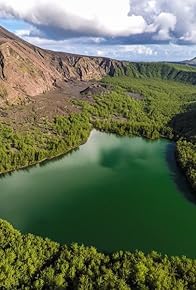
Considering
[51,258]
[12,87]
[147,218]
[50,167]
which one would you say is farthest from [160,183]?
[12,87]

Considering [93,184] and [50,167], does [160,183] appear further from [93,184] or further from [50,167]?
[50,167]

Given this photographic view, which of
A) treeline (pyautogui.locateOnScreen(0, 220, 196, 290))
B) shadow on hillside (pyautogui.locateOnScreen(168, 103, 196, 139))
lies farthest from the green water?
shadow on hillside (pyautogui.locateOnScreen(168, 103, 196, 139))

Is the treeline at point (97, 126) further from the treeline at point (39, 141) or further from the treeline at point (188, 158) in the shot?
the treeline at point (188, 158)

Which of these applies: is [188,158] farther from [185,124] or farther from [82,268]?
[82,268]

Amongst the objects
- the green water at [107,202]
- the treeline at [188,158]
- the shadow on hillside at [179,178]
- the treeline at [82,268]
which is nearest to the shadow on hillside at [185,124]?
the treeline at [188,158]

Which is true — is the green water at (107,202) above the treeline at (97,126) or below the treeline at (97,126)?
below

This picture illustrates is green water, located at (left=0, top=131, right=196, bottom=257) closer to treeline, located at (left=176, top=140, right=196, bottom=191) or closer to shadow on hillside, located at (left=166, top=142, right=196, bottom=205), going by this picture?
shadow on hillside, located at (left=166, top=142, right=196, bottom=205)
